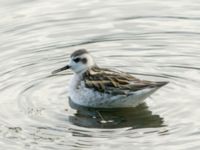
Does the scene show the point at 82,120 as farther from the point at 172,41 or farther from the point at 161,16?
the point at 161,16

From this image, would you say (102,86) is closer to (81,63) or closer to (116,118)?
(116,118)

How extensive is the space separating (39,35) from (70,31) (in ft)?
2.46

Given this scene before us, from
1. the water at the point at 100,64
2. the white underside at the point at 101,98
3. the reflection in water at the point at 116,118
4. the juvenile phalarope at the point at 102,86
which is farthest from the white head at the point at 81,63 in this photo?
the reflection in water at the point at 116,118

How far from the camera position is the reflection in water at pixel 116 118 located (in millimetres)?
15367

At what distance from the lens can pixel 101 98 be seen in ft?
53.5

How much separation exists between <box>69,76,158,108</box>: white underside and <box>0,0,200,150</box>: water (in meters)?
0.16

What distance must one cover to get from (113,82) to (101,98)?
38 centimetres

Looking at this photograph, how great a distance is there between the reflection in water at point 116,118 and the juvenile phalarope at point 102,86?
0.12 meters

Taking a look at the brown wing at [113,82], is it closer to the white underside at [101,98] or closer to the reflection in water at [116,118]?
the white underside at [101,98]

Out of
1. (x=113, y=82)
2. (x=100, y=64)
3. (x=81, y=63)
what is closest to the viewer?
(x=113, y=82)

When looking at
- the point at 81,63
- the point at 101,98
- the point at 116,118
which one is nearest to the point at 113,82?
the point at 101,98

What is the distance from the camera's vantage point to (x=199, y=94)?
16.1 meters

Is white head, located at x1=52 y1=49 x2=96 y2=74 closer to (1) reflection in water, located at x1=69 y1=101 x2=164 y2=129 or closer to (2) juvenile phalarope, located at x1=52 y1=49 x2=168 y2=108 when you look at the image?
(2) juvenile phalarope, located at x1=52 y1=49 x2=168 y2=108

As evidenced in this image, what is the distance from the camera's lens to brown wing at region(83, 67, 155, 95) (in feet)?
52.4
